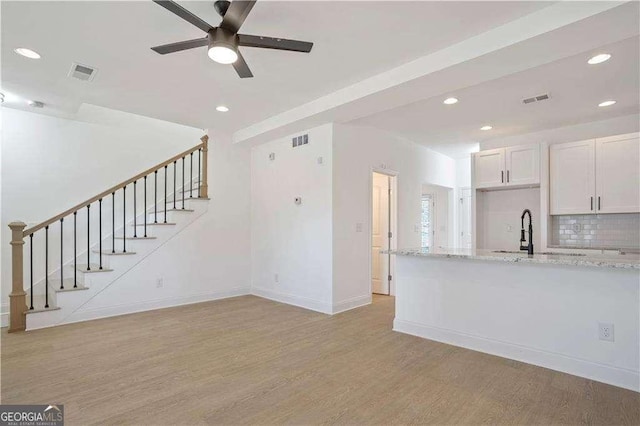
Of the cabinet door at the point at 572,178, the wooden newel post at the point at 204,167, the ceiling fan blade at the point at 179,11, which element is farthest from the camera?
the wooden newel post at the point at 204,167

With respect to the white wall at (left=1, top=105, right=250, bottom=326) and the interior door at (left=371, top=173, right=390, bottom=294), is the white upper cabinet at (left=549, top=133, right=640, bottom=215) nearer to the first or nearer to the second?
the interior door at (left=371, top=173, right=390, bottom=294)

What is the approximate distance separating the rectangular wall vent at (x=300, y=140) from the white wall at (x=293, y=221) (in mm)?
62

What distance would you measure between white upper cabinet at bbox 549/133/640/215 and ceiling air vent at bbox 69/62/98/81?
596 cm

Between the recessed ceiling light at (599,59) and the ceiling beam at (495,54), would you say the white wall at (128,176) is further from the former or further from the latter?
the recessed ceiling light at (599,59)

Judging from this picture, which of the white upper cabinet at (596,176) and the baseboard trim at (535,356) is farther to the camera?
the white upper cabinet at (596,176)

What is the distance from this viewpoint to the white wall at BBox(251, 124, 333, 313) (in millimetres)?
4742

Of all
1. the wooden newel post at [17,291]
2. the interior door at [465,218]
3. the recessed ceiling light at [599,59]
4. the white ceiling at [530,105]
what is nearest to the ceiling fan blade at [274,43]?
the white ceiling at [530,105]

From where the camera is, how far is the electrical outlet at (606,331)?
8.60 ft

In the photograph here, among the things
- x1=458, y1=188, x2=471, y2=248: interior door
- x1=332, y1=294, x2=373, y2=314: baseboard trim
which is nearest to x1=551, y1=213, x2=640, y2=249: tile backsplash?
x1=458, y1=188, x2=471, y2=248: interior door

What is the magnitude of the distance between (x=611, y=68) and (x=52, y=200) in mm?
6974

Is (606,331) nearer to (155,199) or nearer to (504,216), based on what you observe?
(504,216)

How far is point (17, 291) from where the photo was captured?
12.6 ft

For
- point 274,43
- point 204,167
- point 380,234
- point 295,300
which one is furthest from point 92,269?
point 380,234

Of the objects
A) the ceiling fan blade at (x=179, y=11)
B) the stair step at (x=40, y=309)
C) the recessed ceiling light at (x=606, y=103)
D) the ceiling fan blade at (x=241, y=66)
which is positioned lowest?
the stair step at (x=40, y=309)
